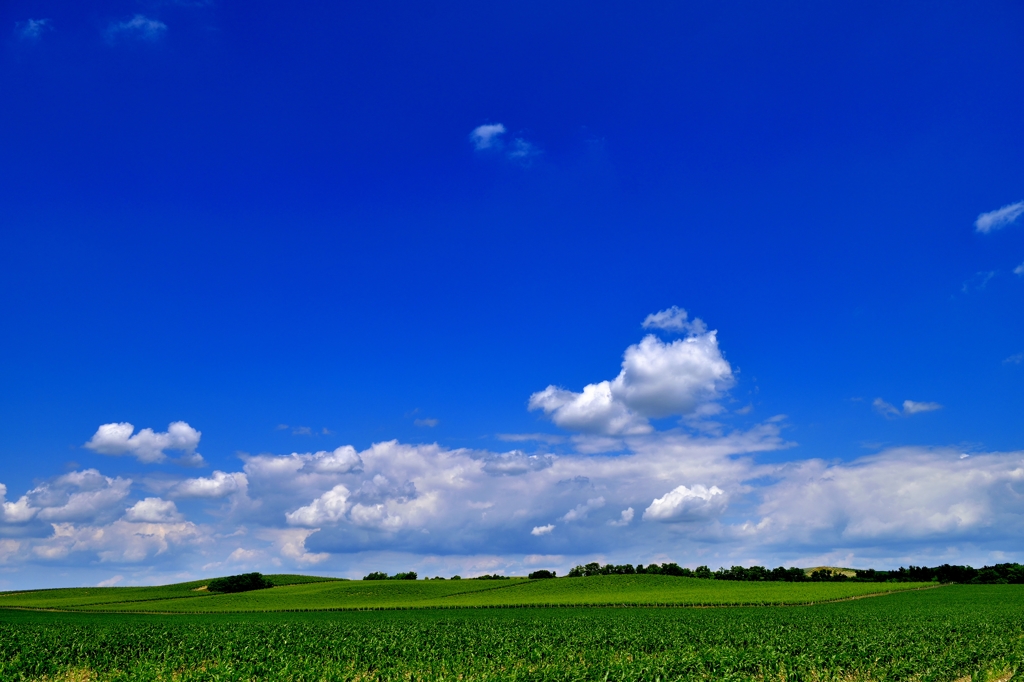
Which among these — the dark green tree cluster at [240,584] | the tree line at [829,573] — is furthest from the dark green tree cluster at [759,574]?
the dark green tree cluster at [240,584]

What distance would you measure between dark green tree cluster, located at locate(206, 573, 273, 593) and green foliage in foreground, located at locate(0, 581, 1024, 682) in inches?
4248

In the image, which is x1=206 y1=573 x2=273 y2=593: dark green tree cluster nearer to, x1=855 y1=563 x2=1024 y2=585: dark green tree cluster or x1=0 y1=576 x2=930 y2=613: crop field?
x1=0 y1=576 x2=930 y2=613: crop field

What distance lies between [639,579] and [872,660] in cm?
10941

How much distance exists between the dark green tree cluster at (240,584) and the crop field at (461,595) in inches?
186

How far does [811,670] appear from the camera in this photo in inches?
1116

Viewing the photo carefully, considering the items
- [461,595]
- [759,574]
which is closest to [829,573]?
[759,574]

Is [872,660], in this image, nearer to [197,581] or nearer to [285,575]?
[197,581]

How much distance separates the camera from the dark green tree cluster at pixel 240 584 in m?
146

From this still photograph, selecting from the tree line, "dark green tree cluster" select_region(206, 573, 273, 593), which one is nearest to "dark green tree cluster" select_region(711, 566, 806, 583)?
the tree line

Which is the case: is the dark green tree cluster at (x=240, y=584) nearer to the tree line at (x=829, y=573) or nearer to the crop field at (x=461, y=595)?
the crop field at (x=461, y=595)

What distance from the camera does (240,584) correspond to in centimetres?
14875

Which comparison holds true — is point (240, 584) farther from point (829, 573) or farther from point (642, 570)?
point (829, 573)

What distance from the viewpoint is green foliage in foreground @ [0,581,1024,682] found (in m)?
25.6

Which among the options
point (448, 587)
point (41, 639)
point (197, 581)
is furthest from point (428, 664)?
point (197, 581)
